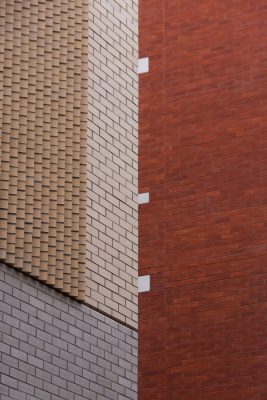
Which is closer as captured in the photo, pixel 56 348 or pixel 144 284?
pixel 56 348

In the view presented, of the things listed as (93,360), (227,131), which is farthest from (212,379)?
(93,360)

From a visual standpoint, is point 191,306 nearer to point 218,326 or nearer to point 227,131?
point 218,326

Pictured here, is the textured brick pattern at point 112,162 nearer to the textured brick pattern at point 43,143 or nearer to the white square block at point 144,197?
the textured brick pattern at point 43,143

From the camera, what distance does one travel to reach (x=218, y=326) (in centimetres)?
2500

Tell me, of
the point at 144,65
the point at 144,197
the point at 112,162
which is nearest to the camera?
the point at 112,162

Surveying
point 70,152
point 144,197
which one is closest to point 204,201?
point 144,197

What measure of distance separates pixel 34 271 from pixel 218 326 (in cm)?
1068

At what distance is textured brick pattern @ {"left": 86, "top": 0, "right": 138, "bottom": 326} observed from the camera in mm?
16094

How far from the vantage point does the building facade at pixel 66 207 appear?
1459cm

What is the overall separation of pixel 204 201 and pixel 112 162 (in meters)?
9.36

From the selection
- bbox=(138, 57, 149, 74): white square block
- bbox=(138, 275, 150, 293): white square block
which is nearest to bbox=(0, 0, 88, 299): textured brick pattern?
bbox=(138, 275, 150, 293): white square block

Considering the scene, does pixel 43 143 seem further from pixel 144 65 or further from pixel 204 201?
Answer: pixel 144 65

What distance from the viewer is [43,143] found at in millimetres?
15586

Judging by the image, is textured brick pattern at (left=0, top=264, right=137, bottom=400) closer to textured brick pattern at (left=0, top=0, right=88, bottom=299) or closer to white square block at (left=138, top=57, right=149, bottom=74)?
textured brick pattern at (left=0, top=0, right=88, bottom=299)
